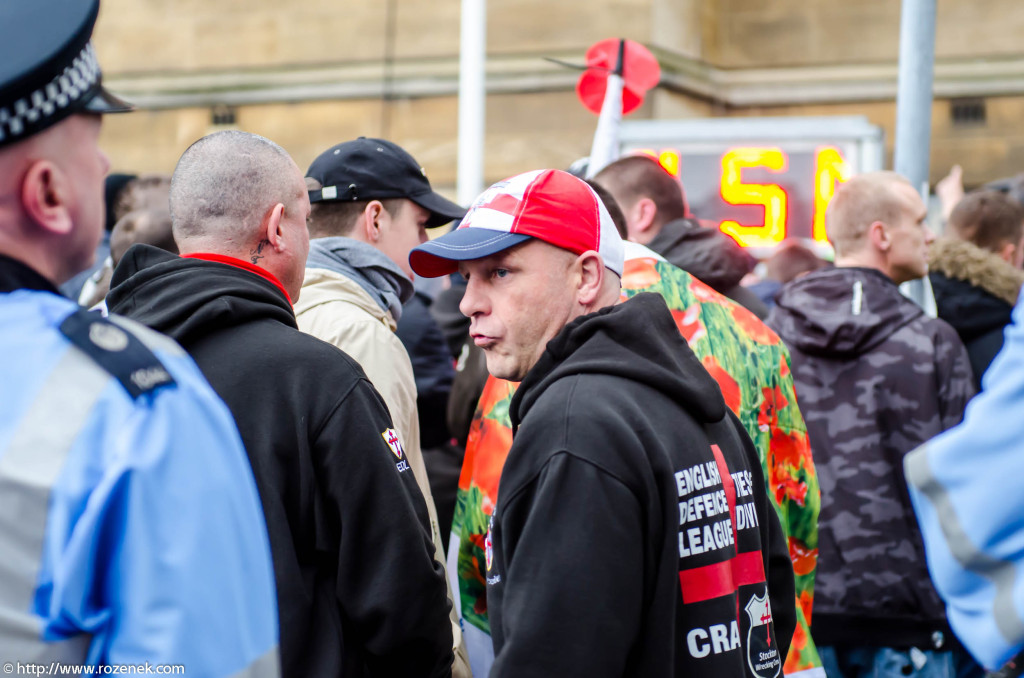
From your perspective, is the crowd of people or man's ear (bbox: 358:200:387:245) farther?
man's ear (bbox: 358:200:387:245)

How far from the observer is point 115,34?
14.2m

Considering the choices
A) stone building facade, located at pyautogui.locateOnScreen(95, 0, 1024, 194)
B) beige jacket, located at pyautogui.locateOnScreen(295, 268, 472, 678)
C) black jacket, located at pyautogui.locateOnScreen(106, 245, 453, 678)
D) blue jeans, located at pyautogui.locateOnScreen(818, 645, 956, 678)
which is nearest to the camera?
black jacket, located at pyautogui.locateOnScreen(106, 245, 453, 678)

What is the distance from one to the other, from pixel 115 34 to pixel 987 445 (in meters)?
14.3

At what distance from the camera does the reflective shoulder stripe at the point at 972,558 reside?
156 centimetres

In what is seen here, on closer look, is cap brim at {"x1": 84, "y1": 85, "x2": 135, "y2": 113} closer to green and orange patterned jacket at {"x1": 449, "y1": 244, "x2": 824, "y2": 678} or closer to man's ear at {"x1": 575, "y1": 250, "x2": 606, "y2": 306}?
man's ear at {"x1": 575, "y1": 250, "x2": 606, "y2": 306}

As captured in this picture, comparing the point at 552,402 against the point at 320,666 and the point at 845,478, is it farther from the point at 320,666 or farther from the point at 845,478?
the point at 845,478

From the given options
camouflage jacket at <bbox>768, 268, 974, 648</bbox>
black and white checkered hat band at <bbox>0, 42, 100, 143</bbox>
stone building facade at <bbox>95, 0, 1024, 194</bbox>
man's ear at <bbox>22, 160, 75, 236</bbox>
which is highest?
stone building facade at <bbox>95, 0, 1024, 194</bbox>

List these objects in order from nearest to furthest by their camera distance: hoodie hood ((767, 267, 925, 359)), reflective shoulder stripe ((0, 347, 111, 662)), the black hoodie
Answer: reflective shoulder stripe ((0, 347, 111, 662)), the black hoodie, hoodie hood ((767, 267, 925, 359))

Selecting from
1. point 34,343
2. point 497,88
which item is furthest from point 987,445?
point 497,88

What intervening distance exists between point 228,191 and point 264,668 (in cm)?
160

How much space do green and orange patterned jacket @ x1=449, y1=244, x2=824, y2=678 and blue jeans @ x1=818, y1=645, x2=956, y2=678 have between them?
0.79m

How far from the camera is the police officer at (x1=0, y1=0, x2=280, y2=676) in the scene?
1312 millimetres

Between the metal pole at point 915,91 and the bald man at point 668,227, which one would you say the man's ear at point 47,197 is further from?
the metal pole at point 915,91

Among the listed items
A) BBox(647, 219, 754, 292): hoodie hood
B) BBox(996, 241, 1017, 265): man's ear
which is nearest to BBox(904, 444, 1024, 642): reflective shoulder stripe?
BBox(647, 219, 754, 292): hoodie hood
